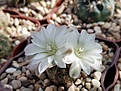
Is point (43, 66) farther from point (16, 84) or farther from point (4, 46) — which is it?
point (4, 46)

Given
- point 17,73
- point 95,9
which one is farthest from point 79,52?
point 95,9

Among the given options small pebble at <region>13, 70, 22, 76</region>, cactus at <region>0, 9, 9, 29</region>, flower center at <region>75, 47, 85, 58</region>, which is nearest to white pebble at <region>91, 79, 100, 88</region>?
flower center at <region>75, 47, 85, 58</region>

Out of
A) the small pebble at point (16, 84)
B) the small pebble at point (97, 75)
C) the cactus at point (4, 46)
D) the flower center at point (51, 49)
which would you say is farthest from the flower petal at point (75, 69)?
the cactus at point (4, 46)

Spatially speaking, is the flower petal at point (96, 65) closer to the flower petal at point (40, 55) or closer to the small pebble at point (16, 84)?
the flower petal at point (40, 55)

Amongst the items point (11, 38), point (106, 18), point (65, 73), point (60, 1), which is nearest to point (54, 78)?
point (65, 73)

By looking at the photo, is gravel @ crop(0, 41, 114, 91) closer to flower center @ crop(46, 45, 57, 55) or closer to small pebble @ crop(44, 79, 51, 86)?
small pebble @ crop(44, 79, 51, 86)

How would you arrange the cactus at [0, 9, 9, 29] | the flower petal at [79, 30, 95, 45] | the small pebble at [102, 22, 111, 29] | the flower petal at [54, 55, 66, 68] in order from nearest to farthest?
the flower petal at [54, 55, 66, 68]
the flower petal at [79, 30, 95, 45]
the cactus at [0, 9, 9, 29]
the small pebble at [102, 22, 111, 29]
